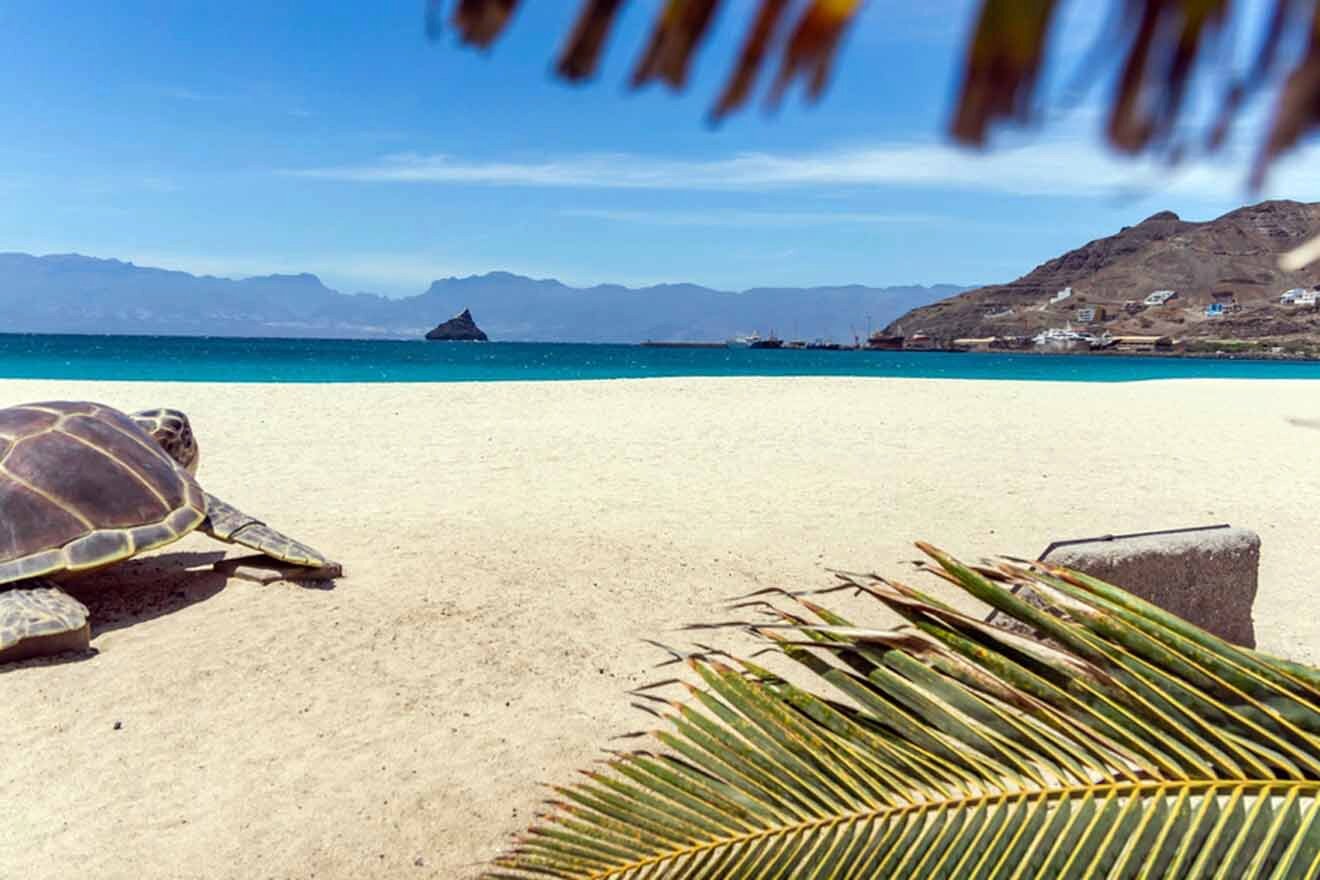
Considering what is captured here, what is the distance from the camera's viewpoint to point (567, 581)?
7457 mm

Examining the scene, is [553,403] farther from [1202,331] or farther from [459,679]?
[1202,331]

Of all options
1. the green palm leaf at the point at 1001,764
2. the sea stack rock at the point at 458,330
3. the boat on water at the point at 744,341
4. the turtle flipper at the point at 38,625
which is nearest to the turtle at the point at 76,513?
the turtle flipper at the point at 38,625

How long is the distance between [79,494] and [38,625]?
0.98m

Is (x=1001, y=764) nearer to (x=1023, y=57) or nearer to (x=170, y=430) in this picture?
(x=1023, y=57)

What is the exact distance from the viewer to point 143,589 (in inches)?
281

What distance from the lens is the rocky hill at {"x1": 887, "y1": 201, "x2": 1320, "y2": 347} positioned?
162cm

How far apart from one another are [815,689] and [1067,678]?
357cm

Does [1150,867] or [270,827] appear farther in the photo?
[270,827]

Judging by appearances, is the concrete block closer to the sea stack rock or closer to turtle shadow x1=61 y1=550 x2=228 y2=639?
turtle shadow x1=61 y1=550 x2=228 y2=639

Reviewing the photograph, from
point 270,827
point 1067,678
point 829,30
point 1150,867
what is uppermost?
point 829,30

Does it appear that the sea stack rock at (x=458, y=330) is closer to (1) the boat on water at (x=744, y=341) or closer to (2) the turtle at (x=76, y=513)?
(1) the boat on water at (x=744, y=341)

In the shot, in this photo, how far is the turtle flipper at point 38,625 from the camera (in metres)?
5.61

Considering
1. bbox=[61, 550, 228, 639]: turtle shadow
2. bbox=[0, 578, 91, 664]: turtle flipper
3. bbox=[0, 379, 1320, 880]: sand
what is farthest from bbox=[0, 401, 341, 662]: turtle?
bbox=[61, 550, 228, 639]: turtle shadow

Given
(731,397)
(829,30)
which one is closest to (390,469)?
(731,397)
